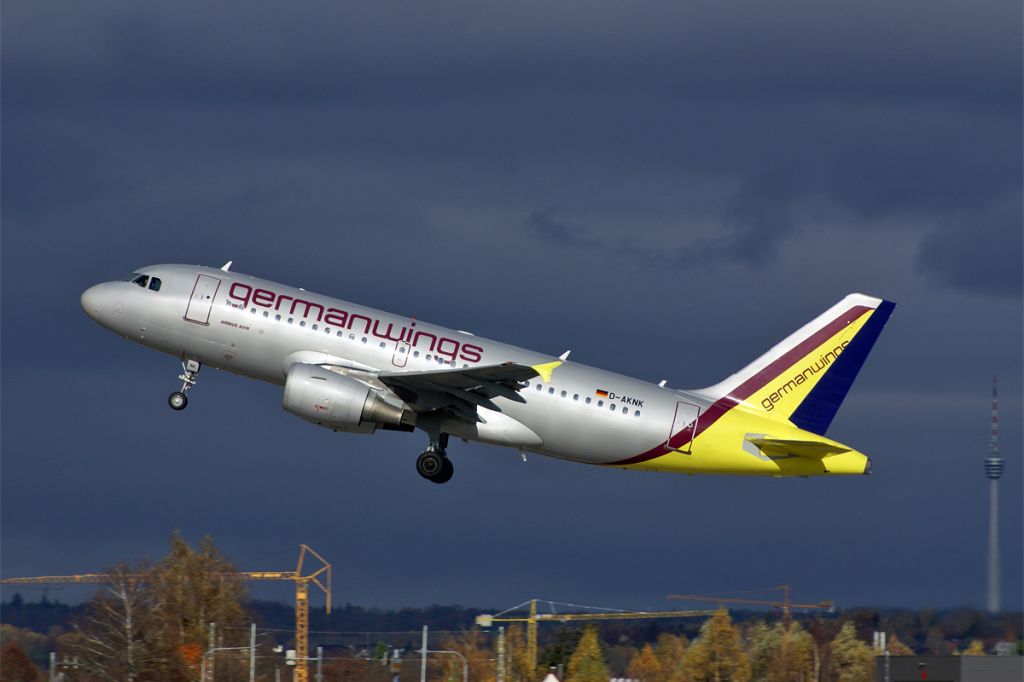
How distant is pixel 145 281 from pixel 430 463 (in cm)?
1163

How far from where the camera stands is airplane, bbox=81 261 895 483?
168ft

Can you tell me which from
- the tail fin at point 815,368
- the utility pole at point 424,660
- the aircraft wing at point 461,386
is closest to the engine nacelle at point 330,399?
the aircraft wing at point 461,386

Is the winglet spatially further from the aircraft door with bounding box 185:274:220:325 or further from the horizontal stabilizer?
the aircraft door with bounding box 185:274:220:325

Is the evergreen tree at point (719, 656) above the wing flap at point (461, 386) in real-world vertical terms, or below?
below

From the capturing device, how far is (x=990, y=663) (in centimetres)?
4506

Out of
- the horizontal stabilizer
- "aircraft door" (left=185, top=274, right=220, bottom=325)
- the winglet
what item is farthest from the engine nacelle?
the horizontal stabilizer

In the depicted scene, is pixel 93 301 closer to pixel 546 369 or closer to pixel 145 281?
pixel 145 281

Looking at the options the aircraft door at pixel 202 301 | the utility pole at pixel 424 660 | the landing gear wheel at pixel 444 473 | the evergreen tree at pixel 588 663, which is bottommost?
the evergreen tree at pixel 588 663

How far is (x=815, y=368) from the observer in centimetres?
5453

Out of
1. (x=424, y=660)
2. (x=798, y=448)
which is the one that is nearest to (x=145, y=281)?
(x=424, y=660)

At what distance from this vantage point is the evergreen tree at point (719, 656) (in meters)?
80.3

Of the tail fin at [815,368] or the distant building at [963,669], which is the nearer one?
the distant building at [963,669]

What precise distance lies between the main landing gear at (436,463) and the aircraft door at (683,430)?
24.5 ft

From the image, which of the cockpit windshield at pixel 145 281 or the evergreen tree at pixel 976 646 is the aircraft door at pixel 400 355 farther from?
the evergreen tree at pixel 976 646
